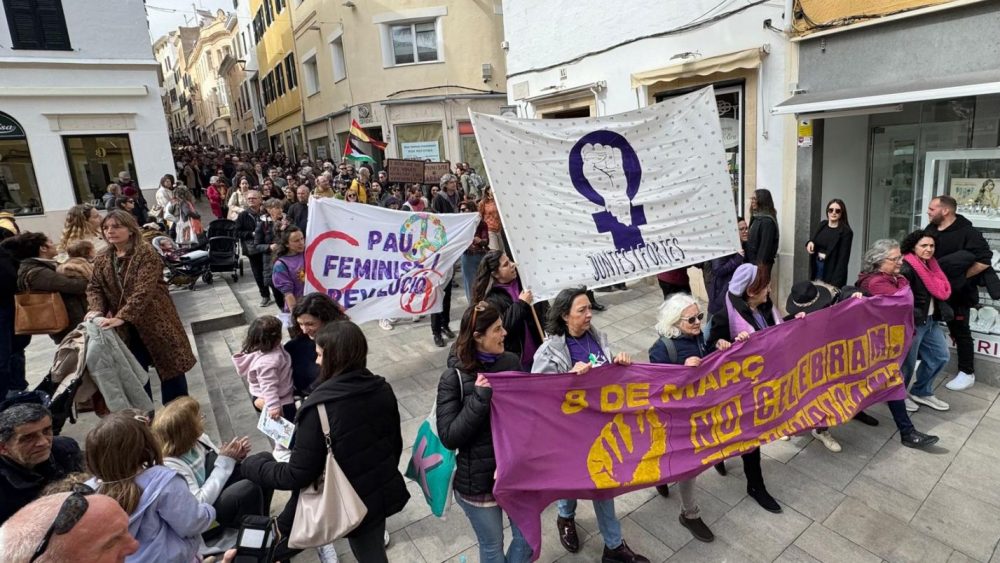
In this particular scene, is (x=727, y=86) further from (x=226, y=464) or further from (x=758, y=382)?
(x=226, y=464)

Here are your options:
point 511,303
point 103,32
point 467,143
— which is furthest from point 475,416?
point 467,143

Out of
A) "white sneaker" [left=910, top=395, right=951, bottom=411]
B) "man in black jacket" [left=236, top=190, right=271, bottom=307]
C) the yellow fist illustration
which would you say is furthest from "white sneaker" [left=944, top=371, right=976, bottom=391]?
"man in black jacket" [left=236, top=190, right=271, bottom=307]

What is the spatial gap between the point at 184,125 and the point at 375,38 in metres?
54.6

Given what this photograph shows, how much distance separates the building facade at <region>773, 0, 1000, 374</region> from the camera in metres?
5.36

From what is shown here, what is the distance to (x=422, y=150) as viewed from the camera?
19.5 m

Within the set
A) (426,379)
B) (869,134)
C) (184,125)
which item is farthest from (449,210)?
(184,125)

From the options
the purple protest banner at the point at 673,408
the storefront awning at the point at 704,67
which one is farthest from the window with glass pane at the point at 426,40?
the purple protest banner at the point at 673,408

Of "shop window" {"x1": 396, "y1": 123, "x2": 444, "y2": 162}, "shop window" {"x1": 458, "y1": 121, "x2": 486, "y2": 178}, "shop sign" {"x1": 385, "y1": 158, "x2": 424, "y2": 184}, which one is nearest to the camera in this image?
"shop sign" {"x1": 385, "y1": 158, "x2": 424, "y2": 184}

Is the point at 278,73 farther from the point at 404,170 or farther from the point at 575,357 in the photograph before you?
the point at 575,357

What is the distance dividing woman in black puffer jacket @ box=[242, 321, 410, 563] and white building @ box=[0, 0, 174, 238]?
52.1 ft

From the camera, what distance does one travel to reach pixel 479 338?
2.77m

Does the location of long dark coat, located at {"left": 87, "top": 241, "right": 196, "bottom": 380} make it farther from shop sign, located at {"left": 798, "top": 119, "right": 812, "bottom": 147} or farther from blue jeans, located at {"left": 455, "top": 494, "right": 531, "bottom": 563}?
shop sign, located at {"left": 798, "top": 119, "right": 812, "bottom": 147}

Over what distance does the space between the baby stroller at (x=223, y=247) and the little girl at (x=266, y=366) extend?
269 inches

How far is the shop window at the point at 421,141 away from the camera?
19344 mm
